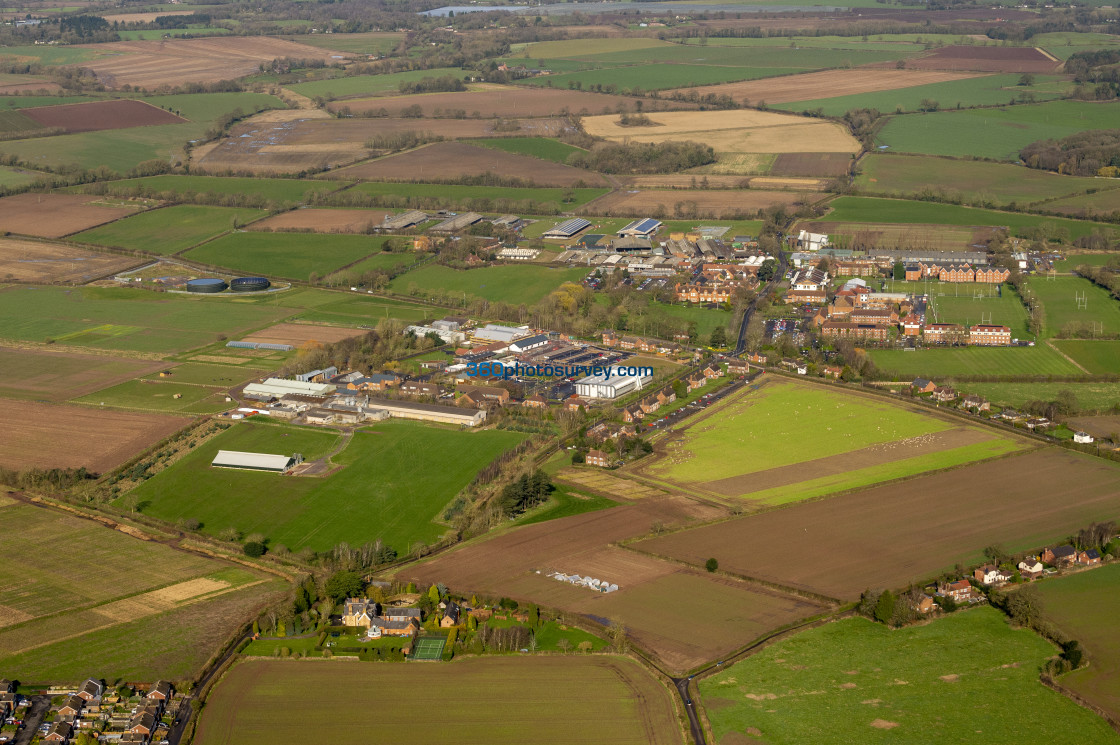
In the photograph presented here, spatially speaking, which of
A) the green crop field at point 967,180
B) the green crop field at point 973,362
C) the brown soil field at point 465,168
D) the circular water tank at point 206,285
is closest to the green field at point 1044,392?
the green crop field at point 973,362

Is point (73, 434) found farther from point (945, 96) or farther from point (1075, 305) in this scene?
point (945, 96)

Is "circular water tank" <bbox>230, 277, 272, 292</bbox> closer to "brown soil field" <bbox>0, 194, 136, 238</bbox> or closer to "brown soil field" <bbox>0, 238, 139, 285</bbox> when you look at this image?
"brown soil field" <bbox>0, 238, 139, 285</bbox>

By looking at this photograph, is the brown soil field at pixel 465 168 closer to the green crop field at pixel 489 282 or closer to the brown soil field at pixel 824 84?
the green crop field at pixel 489 282

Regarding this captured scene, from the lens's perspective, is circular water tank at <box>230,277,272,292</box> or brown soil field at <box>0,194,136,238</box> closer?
circular water tank at <box>230,277,272,292</box>

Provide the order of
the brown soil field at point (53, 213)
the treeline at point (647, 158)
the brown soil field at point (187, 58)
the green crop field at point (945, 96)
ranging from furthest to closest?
1. the brown soil field at point (187, 58)
2. the green crop field at point (945, 96)
3. the treeline at point (647, 158)
4. the brown soil field at point (53, 213)

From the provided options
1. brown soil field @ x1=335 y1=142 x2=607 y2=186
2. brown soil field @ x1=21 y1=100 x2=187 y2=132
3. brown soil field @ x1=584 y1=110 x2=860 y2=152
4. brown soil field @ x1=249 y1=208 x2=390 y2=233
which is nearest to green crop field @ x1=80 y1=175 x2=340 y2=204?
brown soil field @ x1=249 y1=208 x2=390 y2=233

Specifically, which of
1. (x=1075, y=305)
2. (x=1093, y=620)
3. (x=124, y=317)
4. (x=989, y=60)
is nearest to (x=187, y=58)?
(x=124, y=317)
